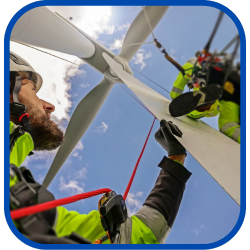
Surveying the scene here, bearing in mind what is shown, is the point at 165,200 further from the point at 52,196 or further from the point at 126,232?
the point at 52,196

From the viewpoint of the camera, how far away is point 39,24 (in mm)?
1108

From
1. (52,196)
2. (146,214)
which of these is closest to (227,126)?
(146,214)

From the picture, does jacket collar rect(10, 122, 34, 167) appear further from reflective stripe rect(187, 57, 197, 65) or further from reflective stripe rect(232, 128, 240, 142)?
reflective stripe rect(232, 128, 240, 142)

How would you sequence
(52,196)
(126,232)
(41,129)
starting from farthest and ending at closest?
(41,129), (126,232), (52,196)

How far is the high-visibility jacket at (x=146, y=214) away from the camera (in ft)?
2.72

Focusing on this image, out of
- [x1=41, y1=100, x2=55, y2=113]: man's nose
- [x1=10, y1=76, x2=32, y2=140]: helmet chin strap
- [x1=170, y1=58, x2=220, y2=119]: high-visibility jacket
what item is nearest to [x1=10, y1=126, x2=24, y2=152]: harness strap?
[x1=10, y1=76, x2=32, y2=140]: helmet chin strap

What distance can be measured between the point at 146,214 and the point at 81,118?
1662mm

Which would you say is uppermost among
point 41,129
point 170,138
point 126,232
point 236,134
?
point 236,134

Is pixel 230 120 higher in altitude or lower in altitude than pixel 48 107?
higher

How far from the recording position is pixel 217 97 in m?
0.75

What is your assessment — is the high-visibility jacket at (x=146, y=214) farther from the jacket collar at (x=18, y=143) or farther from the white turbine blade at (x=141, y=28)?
the white turbine blade at (x=141, y=28)

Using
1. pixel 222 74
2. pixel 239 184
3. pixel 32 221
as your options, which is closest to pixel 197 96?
pixel 222 74

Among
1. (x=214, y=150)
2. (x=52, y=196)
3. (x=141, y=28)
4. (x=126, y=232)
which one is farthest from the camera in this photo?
(x=141, y=28)

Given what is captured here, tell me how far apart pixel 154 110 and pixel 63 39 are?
37.9 inches
